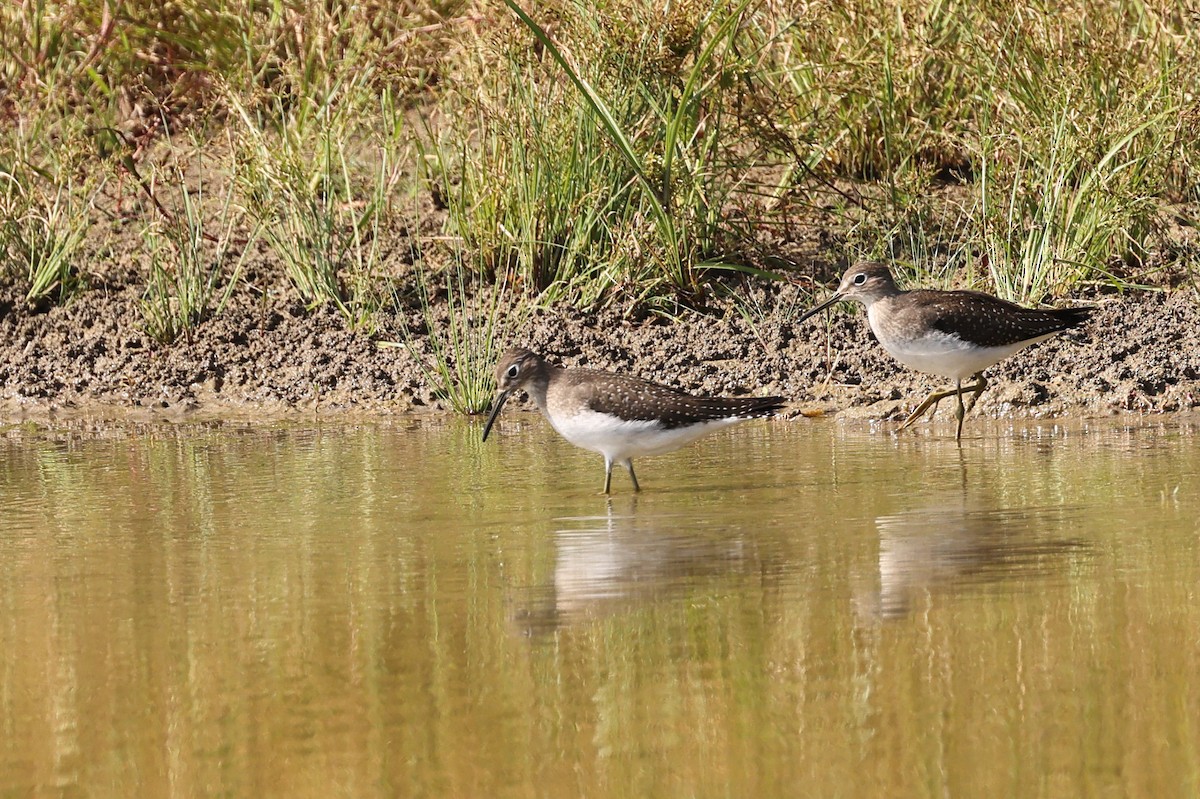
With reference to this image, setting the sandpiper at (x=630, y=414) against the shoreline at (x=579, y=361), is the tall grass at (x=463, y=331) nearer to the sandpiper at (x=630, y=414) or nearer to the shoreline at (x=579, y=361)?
the shoreline at (x=579, y=361)

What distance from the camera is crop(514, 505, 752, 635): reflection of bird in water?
5402 millimetres

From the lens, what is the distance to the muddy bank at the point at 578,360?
9.76m

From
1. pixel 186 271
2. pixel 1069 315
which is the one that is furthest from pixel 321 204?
pixel 1069 315

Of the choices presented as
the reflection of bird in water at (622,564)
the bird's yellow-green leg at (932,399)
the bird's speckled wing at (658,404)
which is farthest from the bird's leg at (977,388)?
the reflection of bird in water at (622,564)

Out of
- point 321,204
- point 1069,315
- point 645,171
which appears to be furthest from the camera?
point 321,204

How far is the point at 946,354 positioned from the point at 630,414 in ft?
6.85

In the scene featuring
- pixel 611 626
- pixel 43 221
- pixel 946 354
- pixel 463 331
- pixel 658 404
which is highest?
pixel 43 221

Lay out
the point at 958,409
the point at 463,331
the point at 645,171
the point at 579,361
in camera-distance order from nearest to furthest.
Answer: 1. the point at 958,409
2. the point at 463,331
3. the point at 579,361
4. the point at 645,171

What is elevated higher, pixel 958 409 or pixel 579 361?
pixel 579 361

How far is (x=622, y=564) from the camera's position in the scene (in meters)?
6.06

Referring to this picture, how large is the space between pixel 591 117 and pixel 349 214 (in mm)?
2085

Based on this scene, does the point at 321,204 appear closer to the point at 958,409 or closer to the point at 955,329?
the point at 955,329

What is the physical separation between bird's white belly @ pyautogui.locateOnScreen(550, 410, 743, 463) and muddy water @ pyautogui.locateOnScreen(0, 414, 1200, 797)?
202 mm

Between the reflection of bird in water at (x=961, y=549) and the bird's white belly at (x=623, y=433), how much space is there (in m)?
1.43
